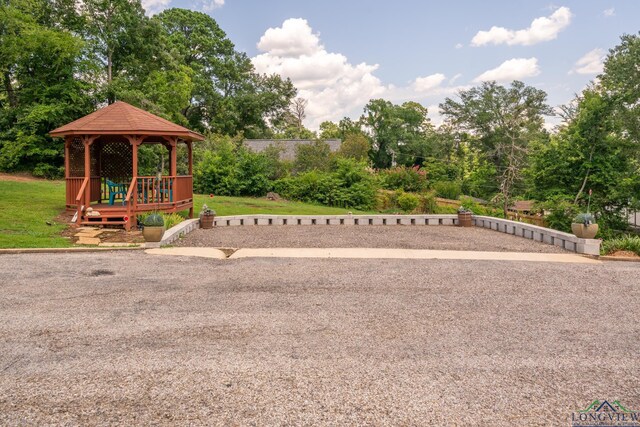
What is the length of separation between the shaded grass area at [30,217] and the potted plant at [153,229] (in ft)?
5.13

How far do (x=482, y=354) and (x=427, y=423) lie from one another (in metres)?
1.31

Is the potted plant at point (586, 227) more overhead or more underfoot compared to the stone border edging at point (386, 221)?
more overhead

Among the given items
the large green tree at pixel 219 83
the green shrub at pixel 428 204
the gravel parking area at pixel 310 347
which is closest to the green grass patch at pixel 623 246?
the gravel parking area at pixel 310 347

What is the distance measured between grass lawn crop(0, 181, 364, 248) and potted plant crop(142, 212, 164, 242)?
1.61m

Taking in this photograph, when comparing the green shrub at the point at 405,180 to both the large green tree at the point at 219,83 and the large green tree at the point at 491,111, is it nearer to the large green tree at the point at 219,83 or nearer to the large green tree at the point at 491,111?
the large green tree at the point at 491,111

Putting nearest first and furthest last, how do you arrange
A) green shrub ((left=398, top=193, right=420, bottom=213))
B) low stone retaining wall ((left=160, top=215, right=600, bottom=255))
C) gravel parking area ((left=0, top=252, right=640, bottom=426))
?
gravel parking area ((left=0, top=252, right=640, bottom=426))
low stone retaining wall ((left=160, top=215, right=600, bottom=255))
green shrub ((left=398, top=193, right=420, bottom=213))

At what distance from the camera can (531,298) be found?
5.62 metres

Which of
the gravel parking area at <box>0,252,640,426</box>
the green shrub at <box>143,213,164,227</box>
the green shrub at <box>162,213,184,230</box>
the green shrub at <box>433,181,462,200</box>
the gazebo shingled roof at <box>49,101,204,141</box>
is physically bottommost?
the gravel parking area at <box>0,252,640,426</box>

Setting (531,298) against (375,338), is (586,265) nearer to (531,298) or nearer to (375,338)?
(531,298)

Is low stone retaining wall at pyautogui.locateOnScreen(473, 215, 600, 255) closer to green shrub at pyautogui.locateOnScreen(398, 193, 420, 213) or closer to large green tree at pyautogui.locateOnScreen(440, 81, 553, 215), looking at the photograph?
green shrub at pyautogui.locateOnScreen(398, 193, 420, 213)

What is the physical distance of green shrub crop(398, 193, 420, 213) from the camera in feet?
59.1

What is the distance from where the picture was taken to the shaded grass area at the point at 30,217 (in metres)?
8.84

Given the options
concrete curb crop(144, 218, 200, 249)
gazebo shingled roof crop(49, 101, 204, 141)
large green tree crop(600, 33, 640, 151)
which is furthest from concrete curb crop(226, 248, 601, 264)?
large green tree crop(600, 33, 640, 151)

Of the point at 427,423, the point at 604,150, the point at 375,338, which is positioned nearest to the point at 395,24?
the point at 604,150
